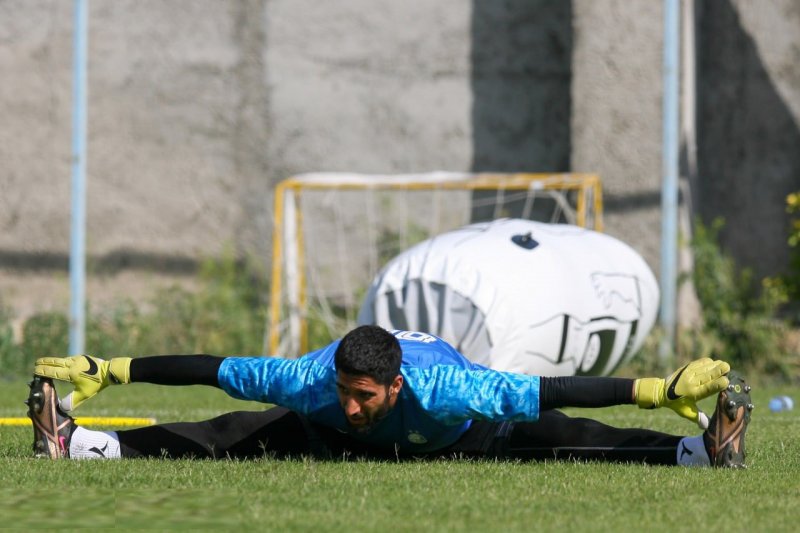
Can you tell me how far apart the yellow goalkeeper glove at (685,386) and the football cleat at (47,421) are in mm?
2532

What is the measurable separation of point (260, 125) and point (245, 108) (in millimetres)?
234

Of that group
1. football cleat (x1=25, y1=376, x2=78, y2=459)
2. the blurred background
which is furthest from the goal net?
football cleat (x1=25, y1=376, x2=78, y2=459)

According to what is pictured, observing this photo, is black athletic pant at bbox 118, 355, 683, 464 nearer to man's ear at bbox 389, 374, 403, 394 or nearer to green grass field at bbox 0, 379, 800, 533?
green grass field at bbox 0, 379, 800, 533

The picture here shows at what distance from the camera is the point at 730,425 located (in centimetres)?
586

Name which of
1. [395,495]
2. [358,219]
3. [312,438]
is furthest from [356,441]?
[358,219]

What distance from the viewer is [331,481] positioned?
552 cm

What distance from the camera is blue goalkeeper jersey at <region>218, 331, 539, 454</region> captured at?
19.2 feet

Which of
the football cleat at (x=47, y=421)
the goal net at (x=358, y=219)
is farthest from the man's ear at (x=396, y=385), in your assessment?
the goal net at (x=358, y=219)

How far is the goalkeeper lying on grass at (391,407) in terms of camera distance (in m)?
5.80

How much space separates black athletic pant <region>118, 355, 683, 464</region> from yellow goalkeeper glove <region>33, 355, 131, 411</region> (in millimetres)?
73

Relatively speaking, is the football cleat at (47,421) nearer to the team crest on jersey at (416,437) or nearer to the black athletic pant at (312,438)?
the black athletic pant at (312,438)

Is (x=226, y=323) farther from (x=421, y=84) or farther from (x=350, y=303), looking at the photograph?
(x=421, y=84)

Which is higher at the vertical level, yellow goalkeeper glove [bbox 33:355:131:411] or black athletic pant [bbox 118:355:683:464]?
yellow goalkeeper glove [bbox 33:355:131:411]

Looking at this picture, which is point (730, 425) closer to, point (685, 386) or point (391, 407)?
point (685, 386)
